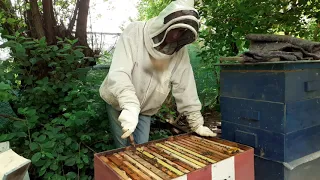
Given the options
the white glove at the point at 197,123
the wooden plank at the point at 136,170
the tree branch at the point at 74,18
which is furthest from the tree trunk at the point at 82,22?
the wooden plank at the point at 136,170

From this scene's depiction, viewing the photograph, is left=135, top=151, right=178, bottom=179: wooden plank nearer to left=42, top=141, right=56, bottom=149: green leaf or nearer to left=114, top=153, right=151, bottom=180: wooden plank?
left=114, top=153, right=151, bottom=180: wooden plank

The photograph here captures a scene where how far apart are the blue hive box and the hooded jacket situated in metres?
0.34

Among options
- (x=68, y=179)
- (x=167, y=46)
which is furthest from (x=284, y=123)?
(x=68, y=179)

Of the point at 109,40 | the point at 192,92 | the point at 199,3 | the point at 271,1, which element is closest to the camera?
the point at 192,92

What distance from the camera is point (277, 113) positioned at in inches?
57.1

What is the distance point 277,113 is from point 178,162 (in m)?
0.67

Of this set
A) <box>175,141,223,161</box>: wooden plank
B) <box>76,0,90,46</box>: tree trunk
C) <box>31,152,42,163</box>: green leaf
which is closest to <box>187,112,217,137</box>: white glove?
<box>175,141,223,161</box>: wooden plank

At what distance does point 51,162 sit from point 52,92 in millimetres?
723

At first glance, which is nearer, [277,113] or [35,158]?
[277,113]

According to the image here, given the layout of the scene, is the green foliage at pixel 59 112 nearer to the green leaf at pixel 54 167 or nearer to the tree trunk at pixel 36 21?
the green leaf at pixel 54 167

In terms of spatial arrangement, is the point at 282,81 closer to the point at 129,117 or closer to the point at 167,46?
the point at 167,46

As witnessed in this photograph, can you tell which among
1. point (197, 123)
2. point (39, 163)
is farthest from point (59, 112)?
point (197, 123)

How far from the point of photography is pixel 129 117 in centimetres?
147

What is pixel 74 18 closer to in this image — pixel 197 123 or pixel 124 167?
pixel 197 123
